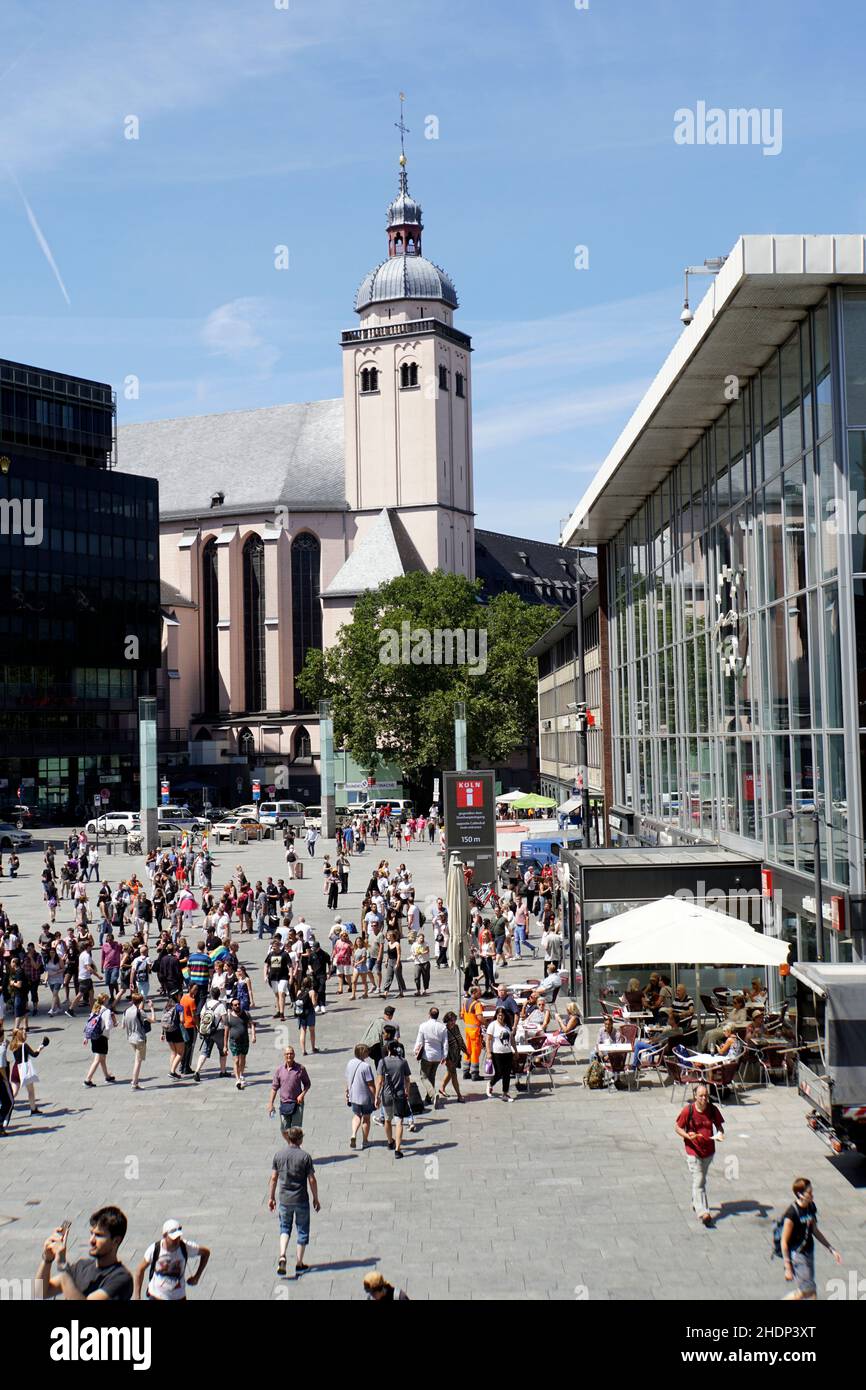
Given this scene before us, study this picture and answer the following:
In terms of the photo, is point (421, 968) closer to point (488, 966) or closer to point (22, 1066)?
point (488, 966)

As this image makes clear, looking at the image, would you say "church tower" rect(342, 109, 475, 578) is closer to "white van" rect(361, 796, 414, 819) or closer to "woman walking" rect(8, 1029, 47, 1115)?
"white van" rect(361, 796, 414, 819)

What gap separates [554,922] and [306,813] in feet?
174

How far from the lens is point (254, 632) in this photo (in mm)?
116312

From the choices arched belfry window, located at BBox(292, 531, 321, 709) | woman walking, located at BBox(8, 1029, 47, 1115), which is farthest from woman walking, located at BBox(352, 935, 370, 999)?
arched belfry window, located at BBox(292, 531, 321, 709)

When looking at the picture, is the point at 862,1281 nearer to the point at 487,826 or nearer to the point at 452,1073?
the point at 452,1073

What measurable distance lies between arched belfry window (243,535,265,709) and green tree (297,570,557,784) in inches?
806

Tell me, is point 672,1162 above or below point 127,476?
below

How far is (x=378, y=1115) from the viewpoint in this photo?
61.5 feet

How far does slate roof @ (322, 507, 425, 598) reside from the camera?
109188mm

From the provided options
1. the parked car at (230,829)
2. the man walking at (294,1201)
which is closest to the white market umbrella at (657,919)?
the man walking at (294,1201)

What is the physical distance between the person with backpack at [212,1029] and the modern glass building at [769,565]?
896 centimetres

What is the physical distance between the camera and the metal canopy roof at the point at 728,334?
19609mm

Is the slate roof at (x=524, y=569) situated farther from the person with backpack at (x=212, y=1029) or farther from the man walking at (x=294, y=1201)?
the man walking at (x=294, y=1201)
